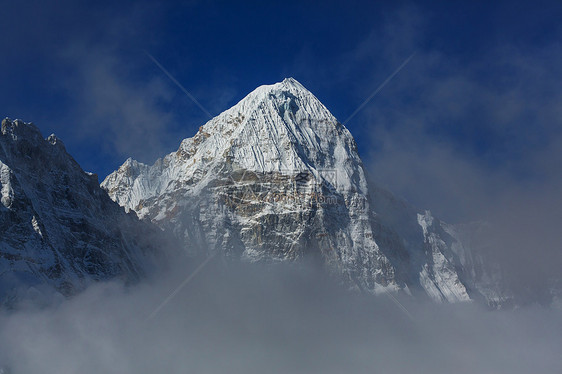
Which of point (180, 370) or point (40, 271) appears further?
point (180, 370)

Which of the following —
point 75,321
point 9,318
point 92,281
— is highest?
point 92,281

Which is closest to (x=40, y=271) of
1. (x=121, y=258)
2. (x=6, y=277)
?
(x=6, y=277)

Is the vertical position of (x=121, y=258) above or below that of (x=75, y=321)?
above

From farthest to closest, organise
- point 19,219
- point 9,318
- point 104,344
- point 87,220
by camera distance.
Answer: point 87,220, point 104,344, point 19,219, point 9,318

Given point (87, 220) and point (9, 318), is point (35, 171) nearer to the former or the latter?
point (87, 220)


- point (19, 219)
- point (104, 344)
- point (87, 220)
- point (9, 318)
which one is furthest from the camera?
point (87, 220)

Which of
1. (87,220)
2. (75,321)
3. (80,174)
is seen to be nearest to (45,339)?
(75,321)
